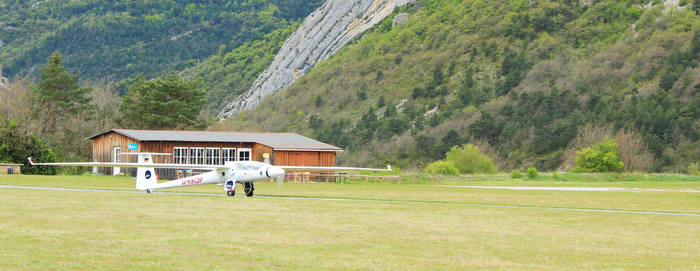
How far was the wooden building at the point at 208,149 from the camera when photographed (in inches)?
1730

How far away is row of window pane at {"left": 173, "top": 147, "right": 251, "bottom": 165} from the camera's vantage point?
44500 mm

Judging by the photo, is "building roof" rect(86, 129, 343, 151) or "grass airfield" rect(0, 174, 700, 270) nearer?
"grass airfield" rect(0, 174, 700, 270)

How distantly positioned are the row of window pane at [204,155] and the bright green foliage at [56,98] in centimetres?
2447

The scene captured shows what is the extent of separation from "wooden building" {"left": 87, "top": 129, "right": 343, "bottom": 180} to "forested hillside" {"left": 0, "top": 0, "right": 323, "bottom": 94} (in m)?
114

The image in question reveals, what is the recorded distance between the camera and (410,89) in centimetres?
10300

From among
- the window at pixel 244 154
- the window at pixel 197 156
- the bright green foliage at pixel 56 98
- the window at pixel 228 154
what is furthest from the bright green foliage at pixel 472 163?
the bright green foliage at pixel 56 98

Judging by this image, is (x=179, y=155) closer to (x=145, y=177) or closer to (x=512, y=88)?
(x=145, y=177)

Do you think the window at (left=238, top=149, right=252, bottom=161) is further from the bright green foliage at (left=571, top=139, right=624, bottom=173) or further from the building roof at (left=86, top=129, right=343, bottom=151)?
the bright green foliage at (left=571, top=139, right=624, bottom=173)

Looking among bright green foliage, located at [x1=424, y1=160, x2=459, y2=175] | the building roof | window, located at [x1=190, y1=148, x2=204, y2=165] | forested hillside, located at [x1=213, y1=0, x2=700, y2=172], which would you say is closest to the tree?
forested hillside, located at [x1=213, y1=0, x2=700, y2=172]

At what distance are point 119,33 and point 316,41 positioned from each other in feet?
207

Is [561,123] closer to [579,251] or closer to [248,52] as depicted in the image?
[579,251]

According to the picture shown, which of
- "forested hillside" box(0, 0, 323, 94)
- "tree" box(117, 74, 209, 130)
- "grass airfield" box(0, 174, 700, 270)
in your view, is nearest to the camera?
"grass airfield" box(0, 174, 700, 270)

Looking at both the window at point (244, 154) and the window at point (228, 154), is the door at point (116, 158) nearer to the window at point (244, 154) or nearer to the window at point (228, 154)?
the window at point (228, 154)

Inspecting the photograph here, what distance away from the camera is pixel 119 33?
573ft
